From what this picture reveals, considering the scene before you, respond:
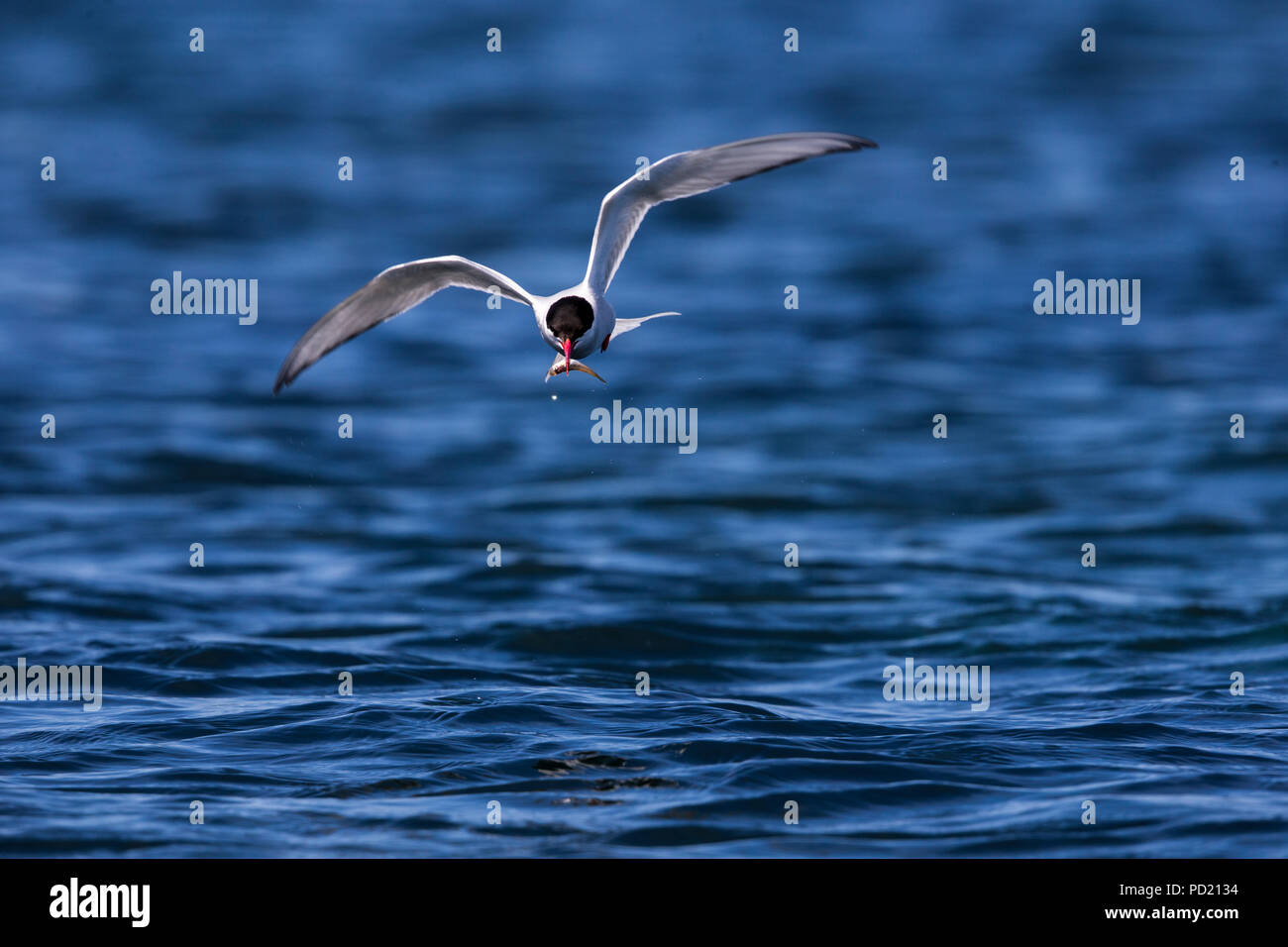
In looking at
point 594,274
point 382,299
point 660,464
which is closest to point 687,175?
point 594,274

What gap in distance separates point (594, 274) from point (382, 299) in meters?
1.55

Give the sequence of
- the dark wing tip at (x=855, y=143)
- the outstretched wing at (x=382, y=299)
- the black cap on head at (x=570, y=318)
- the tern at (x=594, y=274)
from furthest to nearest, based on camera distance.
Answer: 1. the outstretched wing at (x=382, y=299)
2. the dark wing tip at (x=855, y=143)
3. the tern at (x=594, y=274)
4. the black cap on head at (x=570, y=318)

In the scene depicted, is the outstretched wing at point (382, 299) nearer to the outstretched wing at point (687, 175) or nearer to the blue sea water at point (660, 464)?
the outstretched wing at point (687, 175)

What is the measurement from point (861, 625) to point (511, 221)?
18227 millimetres

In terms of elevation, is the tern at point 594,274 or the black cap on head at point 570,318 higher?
the tern at point 594,274

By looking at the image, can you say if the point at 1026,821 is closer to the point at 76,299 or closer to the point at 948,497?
the point at 948,497

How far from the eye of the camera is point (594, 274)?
28.1ft

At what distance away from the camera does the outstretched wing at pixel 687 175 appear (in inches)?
327

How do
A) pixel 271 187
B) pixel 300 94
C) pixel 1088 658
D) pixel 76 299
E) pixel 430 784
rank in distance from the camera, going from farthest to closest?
pixel 300 94, pixel 271 187, pixel 76 299, pixel 1088 658, pixel 430 784

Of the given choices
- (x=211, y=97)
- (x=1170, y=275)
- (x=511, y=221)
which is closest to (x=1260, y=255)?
(x=1170, y=275)

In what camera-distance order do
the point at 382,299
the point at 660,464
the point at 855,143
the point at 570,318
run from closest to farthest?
the point at 570,318, the point at 855,143, the point at 382,299, the point at 660,464

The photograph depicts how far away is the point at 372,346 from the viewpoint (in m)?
26.7

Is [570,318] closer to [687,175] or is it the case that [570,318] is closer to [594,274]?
[594,274]

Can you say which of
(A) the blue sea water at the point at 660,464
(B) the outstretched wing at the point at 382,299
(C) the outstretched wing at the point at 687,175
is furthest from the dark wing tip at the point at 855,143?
(A) the blue sea water at the point at 660,464
